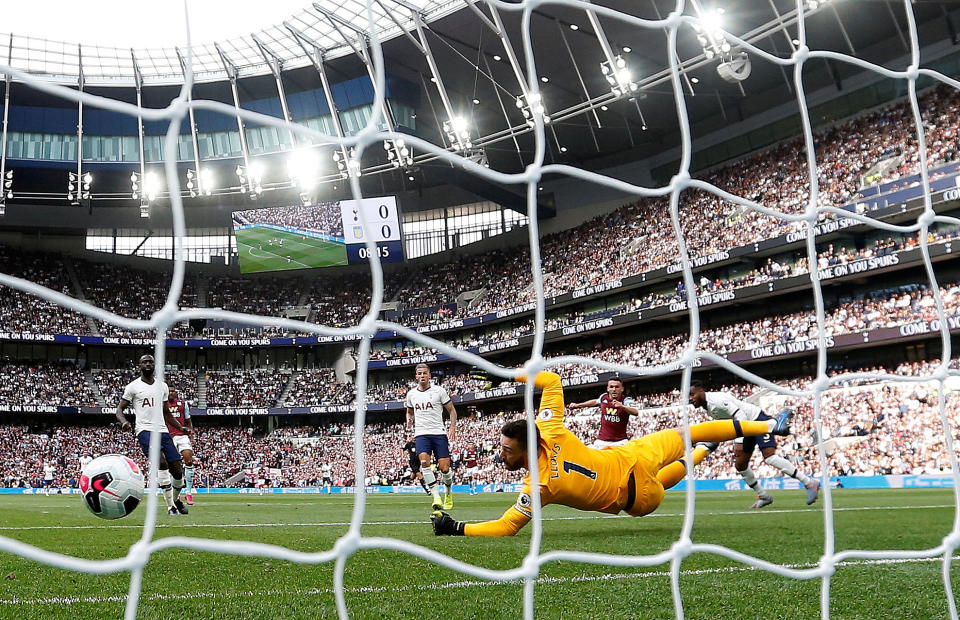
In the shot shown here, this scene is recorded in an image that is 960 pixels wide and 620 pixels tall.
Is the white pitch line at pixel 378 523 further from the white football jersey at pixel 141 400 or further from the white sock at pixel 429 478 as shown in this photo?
the white football jersey at pixel 141 400

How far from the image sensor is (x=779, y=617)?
334cm

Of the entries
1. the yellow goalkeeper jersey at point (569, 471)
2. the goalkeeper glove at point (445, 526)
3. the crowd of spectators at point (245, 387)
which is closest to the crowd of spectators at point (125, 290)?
the crowd of spectators at point (245, 387)

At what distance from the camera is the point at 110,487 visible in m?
5.45

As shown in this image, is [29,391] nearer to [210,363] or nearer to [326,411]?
[210,363]

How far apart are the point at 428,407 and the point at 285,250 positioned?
2526 cm

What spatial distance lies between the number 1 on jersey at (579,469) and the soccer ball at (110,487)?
2975 mm

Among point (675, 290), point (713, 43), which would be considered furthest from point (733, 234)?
point (713, 43)

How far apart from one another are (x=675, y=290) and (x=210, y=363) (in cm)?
2440

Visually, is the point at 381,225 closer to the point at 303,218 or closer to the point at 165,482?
the point at 303,218

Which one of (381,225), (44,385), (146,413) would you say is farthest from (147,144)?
(146,413)

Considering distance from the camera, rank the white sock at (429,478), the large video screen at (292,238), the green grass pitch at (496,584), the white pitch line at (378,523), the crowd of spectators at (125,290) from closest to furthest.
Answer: the green grass pitch at (496,584) → the white pitch line at (378,523) → the white sock at (429,478) → the large video screen at (292,238) → the crowd of spectators at (125,290)

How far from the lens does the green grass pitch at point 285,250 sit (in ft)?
107

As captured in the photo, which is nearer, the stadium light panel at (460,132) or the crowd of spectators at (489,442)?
the crowd of spectators at (489,442)

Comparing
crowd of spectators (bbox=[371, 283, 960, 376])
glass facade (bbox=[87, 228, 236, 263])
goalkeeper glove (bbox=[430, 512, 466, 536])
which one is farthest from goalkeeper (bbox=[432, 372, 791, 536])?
glass facade (bbox=[87, 228, 236, 263])
